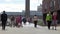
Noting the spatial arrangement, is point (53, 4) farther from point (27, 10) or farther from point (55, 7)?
point (27, 10)

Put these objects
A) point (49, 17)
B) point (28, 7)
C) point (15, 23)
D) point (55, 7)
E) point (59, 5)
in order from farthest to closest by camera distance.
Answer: point (28, 7), point (55, 7), point (59, 5), point (15, 23), point (49, 17)

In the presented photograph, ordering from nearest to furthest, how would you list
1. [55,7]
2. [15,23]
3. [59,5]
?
[15,23] → [59,5] → [55,7]

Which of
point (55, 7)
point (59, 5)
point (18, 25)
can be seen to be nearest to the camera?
point (18, 25)

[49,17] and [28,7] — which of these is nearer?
[49,17]

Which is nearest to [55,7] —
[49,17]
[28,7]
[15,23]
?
[15,23]

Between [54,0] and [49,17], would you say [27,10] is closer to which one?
[54,0]

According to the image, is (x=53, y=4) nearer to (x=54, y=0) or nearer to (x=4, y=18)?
(x=54, y=0)

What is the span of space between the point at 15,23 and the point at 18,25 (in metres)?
2.07

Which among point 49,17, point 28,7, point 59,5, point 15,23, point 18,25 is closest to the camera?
point 49,17

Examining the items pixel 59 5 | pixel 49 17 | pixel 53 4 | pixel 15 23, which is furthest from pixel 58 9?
pixel 49 17

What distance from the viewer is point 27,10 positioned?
100062 millimetres

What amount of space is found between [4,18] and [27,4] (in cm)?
7538

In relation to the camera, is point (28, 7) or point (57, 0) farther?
point (28, 7)

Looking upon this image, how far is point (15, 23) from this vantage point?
31.7 m
